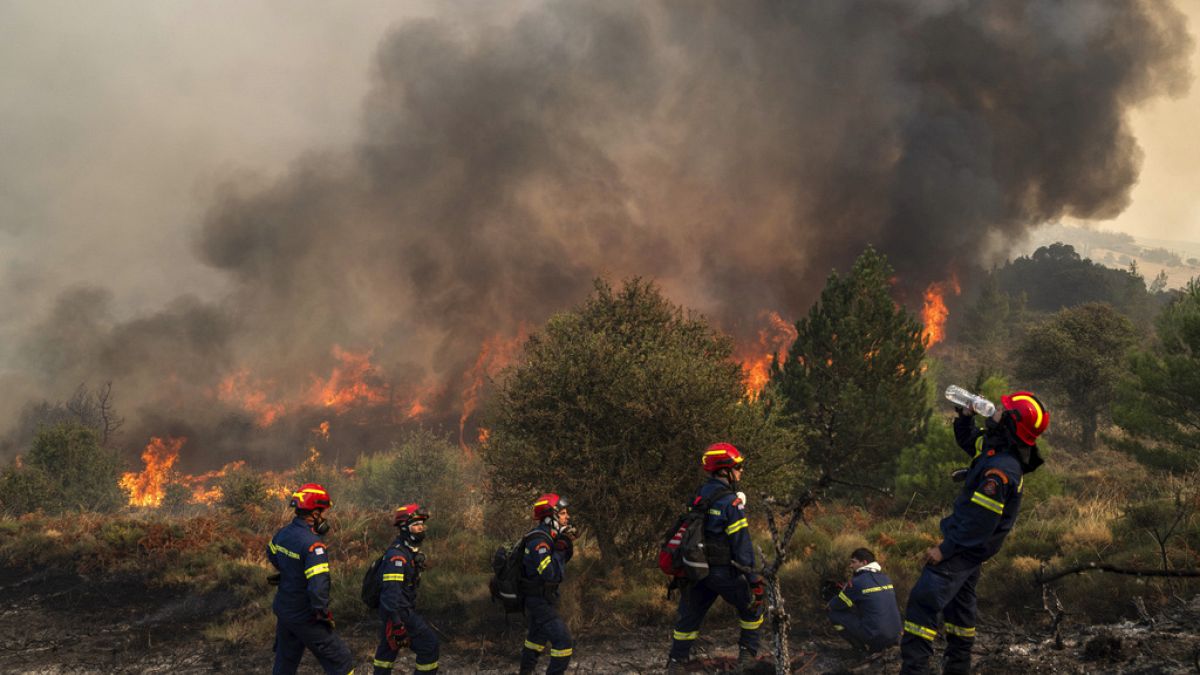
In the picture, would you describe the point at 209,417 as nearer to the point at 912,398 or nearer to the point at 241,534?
the point at 241,534

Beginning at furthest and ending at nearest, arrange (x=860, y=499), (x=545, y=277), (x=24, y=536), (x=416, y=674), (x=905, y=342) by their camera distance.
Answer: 1. (x=545, y=277)
2. (x=905, y=342)
3. (x=860, y=499)
4. (x=24, y=536)
5. (x=416, y=674)

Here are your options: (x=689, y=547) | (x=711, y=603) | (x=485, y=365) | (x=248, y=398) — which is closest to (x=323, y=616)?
(x=689, y=547)

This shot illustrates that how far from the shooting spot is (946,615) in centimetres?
559

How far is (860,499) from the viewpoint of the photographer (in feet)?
66.6

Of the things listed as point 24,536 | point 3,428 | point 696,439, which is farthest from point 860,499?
point 3,428

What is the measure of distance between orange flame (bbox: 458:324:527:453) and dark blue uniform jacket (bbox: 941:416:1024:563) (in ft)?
173

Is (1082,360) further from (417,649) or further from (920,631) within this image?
(417,649)

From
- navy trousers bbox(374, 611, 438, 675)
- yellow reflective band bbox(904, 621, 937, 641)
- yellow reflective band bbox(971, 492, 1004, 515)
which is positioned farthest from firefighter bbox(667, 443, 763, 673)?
navy trousers bbox(374, 611, 438, 675)

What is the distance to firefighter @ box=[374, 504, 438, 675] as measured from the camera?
23.4 feet

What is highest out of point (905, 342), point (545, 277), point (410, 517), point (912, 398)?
point (545, 277)

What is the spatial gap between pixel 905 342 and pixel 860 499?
5.41 meters

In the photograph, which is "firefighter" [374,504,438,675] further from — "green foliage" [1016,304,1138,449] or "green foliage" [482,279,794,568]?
"green foliage" [1016,304,1138,449]

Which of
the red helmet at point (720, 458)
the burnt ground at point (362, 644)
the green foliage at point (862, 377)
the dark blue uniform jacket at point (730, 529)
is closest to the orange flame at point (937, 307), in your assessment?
the green foliage at point (862, 377)

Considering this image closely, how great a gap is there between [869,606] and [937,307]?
189 ft
